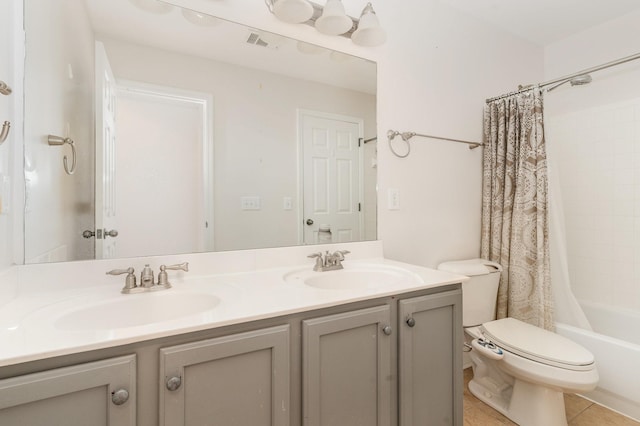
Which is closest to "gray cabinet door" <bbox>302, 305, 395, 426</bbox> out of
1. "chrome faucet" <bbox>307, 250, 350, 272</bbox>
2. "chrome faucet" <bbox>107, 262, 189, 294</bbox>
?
"chrome faucet" <bbox>307, 250, 350, 272</bbox>

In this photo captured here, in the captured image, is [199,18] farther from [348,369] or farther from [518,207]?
[518,207]

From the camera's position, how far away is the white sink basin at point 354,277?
1.34 metres

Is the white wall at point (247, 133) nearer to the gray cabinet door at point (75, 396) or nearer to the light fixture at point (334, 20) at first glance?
the light fixture at point (334, 20)

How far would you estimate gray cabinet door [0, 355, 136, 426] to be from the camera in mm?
614

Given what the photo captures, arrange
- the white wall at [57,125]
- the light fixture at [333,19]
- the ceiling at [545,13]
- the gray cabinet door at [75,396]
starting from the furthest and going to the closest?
the ceiling at [545,13] → the light fixture at [333,19] → the white wall at [57,125] → the gray cabinet door at [75,396]

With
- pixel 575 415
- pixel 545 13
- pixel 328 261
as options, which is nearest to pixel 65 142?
pixel 328 261

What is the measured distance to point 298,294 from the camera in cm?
104

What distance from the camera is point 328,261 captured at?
1.47 meters

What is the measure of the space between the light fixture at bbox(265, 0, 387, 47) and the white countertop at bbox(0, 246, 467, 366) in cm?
121

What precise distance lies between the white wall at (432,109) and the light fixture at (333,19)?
7cm

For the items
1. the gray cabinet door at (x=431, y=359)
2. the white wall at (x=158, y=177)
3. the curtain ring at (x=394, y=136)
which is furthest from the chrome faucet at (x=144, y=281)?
the curtain ring at (x=394, y=136)

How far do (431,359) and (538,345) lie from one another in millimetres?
674

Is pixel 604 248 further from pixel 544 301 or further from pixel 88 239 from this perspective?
pixel 88 239

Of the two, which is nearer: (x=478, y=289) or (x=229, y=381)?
(x=229, y=381)
